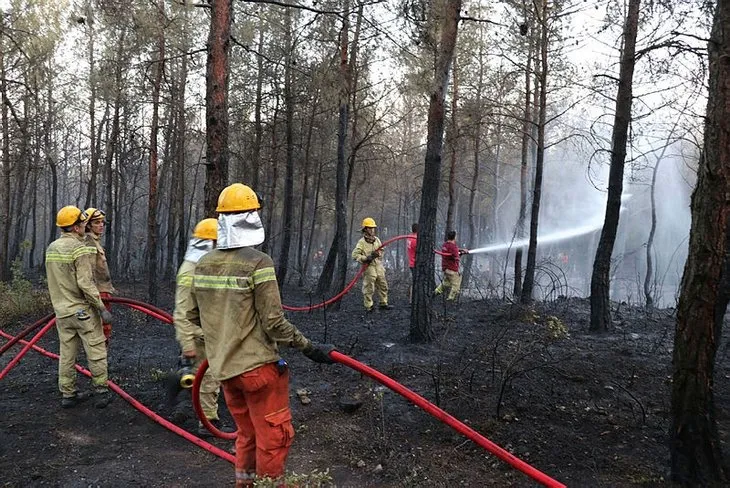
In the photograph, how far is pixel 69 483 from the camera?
3.95 meters

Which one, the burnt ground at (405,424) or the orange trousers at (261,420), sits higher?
the orange trousers at (261,420)

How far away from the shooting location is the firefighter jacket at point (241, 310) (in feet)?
10.7

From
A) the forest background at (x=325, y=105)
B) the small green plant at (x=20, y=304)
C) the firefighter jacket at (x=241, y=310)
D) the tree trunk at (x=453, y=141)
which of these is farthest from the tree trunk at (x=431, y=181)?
the tree trunk at (x=453, y=141)

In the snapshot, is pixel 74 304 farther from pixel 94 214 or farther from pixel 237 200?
pixel 237 200

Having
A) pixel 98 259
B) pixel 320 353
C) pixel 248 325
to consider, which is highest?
pixel 98 259

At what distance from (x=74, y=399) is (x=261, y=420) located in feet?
10.9

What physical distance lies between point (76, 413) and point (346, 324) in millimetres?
5217

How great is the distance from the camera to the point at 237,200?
10.8ft

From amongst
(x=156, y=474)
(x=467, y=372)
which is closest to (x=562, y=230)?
(x=467, y=372)

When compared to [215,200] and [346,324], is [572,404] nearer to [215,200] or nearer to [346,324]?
[215,200]

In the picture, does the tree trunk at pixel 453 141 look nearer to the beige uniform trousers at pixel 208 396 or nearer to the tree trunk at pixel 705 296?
the beige uniform trousers at pixel 208 396

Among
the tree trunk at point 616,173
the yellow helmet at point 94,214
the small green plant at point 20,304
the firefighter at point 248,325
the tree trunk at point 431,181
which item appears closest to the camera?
the firefighter at point 248,325

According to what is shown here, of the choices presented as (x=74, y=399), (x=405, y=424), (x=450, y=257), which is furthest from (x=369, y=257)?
(x=74, y=399)

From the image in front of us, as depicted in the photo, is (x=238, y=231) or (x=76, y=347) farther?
(x=76, y=347)
